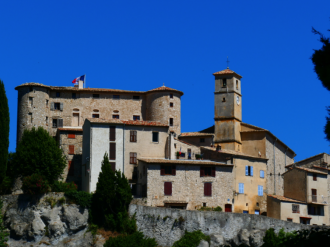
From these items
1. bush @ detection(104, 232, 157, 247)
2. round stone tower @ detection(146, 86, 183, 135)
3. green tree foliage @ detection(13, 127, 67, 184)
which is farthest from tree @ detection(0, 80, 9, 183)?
round stone tower @ detection(146, 86, 183, 135)

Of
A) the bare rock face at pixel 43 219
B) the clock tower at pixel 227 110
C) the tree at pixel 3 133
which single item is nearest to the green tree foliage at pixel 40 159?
the tree at pixel 3 133

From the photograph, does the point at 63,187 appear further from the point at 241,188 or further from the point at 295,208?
the point at 295,208

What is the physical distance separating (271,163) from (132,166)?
1825 centimetres

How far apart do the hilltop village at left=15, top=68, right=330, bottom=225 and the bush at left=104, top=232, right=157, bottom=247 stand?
4.95 metres

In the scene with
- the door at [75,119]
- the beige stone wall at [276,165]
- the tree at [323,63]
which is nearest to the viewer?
the tree at [323,63]

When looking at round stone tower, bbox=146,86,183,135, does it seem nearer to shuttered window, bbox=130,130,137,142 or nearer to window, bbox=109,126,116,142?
shuttered window, bbox=130,130,137,142

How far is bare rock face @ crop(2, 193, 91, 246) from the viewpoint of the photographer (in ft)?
177

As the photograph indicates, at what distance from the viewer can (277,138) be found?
70.3 metres

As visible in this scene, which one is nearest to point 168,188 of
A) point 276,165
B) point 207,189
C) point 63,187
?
point 207,189

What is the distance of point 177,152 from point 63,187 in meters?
12.9

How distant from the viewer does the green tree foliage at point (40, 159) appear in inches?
2327

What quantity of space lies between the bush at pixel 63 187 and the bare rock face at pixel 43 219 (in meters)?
1.33

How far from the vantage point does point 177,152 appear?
203ft

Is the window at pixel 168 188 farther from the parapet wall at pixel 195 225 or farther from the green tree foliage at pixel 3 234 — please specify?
the green tree foliage at pixel 3 234
